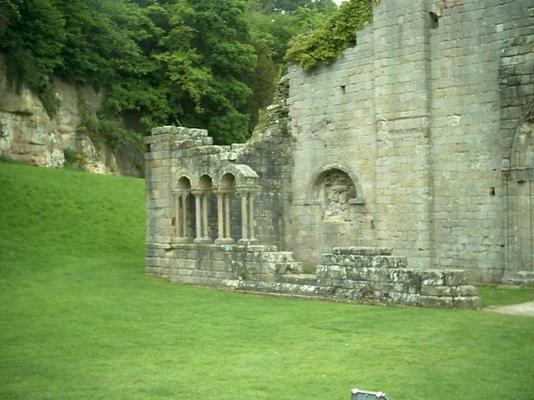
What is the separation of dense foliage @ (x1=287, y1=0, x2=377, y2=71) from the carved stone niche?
3.41 m

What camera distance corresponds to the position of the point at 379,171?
784 inches

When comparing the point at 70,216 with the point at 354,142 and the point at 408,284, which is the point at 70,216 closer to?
the point at 354,142

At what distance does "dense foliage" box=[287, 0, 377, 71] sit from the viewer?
20.8m

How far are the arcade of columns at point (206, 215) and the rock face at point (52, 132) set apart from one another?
17633 mm

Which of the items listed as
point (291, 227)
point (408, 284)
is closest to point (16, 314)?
point (408, 284)

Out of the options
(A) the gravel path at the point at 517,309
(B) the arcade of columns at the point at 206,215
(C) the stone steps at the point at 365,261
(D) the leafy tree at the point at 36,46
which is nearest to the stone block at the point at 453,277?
(A) the gravel path at the point at 517,309

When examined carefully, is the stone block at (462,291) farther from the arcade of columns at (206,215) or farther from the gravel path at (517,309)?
the arcade of columns at (206,215)

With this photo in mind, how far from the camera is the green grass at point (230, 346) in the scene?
26.3 feet

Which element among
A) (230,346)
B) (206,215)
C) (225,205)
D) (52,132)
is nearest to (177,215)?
(206,215)

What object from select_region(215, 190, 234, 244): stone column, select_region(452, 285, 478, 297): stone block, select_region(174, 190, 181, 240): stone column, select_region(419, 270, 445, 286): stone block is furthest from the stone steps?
select_region(174, 190, 181, 240): stone column

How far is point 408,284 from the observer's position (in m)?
13.2

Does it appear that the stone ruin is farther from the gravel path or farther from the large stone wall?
the gravel path

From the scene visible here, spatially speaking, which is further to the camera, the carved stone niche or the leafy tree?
the leafy tree

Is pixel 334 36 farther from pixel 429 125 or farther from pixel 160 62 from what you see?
pixel 160 62
